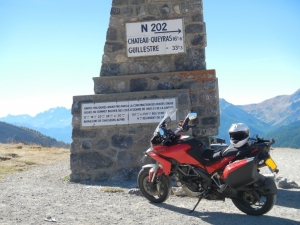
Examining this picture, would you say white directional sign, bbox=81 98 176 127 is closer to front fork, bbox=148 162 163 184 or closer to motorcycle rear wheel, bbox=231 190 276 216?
front fork, bbox=148 162 163 184

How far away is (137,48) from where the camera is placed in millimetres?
8141

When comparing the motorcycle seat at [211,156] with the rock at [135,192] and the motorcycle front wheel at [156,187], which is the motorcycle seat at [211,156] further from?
the rock at [135,192]

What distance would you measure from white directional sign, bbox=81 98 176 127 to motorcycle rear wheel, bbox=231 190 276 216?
9.99ft

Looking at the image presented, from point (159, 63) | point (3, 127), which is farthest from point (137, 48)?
point (3, 127)

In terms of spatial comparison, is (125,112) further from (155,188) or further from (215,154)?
(215,154)

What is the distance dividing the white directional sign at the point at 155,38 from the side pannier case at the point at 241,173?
3795 mm

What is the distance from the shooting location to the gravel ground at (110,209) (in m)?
4.66

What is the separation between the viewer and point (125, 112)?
7.84 meters

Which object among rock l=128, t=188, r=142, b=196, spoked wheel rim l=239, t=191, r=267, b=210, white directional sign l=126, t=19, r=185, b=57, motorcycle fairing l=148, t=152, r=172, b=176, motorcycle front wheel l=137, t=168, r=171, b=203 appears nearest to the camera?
spoked wheel rim l=239, t=191, r=267, b=210

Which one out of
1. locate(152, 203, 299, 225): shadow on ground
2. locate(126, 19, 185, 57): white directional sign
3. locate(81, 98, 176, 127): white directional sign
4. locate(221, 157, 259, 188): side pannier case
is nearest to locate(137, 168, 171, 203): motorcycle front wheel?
locate(152, 203, 299, 225): shadow on ground

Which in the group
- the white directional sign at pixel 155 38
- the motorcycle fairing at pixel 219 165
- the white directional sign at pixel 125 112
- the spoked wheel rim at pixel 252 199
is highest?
the white directional sign at pixel 155 38

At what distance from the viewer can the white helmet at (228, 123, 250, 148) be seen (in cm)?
483

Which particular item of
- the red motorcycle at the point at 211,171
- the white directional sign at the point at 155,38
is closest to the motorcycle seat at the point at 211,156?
the red motorcycle at the point at 211,171

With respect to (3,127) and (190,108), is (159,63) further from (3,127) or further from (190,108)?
(3,127)
